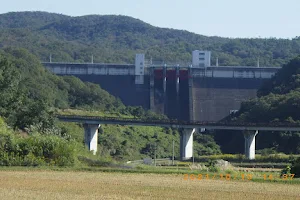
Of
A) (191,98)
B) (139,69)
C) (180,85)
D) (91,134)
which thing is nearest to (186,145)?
(91,134)

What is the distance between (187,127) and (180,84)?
3679cm

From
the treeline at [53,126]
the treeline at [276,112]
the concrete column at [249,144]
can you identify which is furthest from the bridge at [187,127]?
the treeline at [276,112]

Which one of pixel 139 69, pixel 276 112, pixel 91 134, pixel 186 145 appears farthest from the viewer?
pixel 139 69

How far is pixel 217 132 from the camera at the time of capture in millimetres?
108938

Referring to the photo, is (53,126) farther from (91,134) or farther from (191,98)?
(191,98)

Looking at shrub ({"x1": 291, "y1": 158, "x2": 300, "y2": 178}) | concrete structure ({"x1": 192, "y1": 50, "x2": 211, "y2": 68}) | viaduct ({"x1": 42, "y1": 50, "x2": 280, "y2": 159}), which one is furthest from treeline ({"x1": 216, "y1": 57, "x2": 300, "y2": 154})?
shrub ({"x1": 291, "y1": 158, "x2": 300, "y2": 178})

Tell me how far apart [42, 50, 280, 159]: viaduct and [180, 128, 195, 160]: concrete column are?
25947 mm

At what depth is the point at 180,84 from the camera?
419 feet

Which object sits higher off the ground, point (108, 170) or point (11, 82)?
point (11, 82)

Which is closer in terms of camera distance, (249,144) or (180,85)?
(249,144)

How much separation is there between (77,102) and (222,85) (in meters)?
19.2

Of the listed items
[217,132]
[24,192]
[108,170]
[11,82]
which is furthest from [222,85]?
[24,192]

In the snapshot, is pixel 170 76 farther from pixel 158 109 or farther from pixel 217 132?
pixel 217 132

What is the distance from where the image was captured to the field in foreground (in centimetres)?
3414
